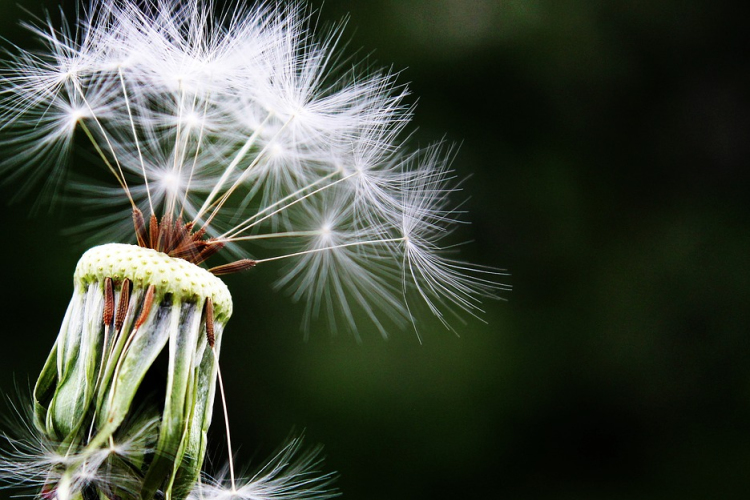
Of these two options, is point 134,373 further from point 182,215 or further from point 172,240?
point 182,215

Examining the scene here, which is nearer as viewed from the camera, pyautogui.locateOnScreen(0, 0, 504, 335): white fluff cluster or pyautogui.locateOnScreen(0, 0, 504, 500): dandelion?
pyautogui.locateOnScreen(0, 0, 504, 500): dandelion

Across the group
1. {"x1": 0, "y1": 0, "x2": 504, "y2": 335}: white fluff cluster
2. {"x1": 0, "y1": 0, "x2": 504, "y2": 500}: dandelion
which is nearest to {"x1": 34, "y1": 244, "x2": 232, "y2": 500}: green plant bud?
{"x1": 0, "y1": 0, "x2": 504, "y2": 500}: dandelion

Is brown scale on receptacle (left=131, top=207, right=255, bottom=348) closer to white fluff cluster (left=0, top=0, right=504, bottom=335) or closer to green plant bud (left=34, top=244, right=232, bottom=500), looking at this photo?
green plant bud (left=34, top=244, right=232, bottom=500)

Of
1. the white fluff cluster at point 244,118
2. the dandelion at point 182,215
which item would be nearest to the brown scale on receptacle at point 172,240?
the dandelion at point 182,215

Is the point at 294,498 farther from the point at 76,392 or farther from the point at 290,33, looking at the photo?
the point at 290,33

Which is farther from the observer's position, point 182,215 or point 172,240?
point 182,215

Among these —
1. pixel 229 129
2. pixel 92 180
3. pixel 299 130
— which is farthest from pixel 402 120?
pixel 92 180

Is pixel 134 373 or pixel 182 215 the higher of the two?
pixel 182 215

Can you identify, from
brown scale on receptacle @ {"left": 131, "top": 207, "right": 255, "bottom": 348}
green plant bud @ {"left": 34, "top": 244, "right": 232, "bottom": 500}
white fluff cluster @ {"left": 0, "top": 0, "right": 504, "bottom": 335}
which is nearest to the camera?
green plant bud @ {"left": 34, "top": 244, "right": 232, "bottom": 500}

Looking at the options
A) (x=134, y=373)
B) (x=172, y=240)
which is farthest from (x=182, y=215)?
(x=134, y=373)
